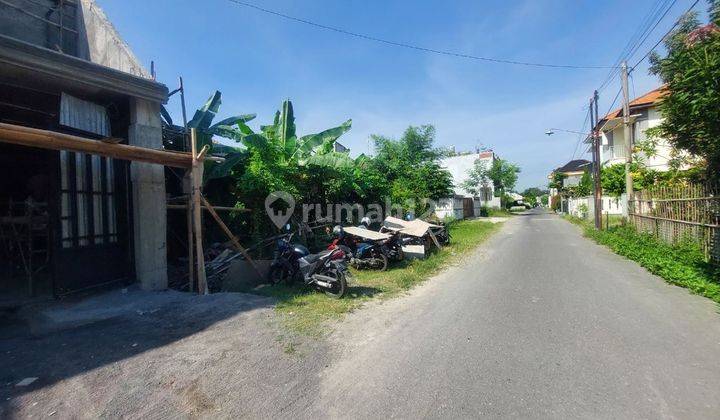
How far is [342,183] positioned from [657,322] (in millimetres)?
8887

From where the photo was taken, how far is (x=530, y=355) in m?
3.78

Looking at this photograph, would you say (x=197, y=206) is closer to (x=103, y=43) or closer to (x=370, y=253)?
(x=103, y=43)

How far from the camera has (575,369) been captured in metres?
3.45

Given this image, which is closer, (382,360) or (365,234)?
(382,360)

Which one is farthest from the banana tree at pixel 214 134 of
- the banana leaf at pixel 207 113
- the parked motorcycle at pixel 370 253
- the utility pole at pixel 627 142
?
the utility pole at pixel 627 142

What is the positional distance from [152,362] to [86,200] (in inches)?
153

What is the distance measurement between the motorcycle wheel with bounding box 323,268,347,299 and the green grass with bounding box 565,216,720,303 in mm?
5794

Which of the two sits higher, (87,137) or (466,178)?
(466,178)

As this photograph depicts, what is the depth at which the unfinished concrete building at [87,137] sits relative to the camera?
220 inches

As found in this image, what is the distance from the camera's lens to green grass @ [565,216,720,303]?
631cm

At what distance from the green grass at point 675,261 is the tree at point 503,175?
28.1m

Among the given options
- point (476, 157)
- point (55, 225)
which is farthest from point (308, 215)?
point (476, 157)

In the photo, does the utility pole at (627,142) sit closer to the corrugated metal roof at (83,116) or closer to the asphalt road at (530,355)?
the asphalt road at (530,355)

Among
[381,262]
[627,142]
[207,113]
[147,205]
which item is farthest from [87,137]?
[627,142]
